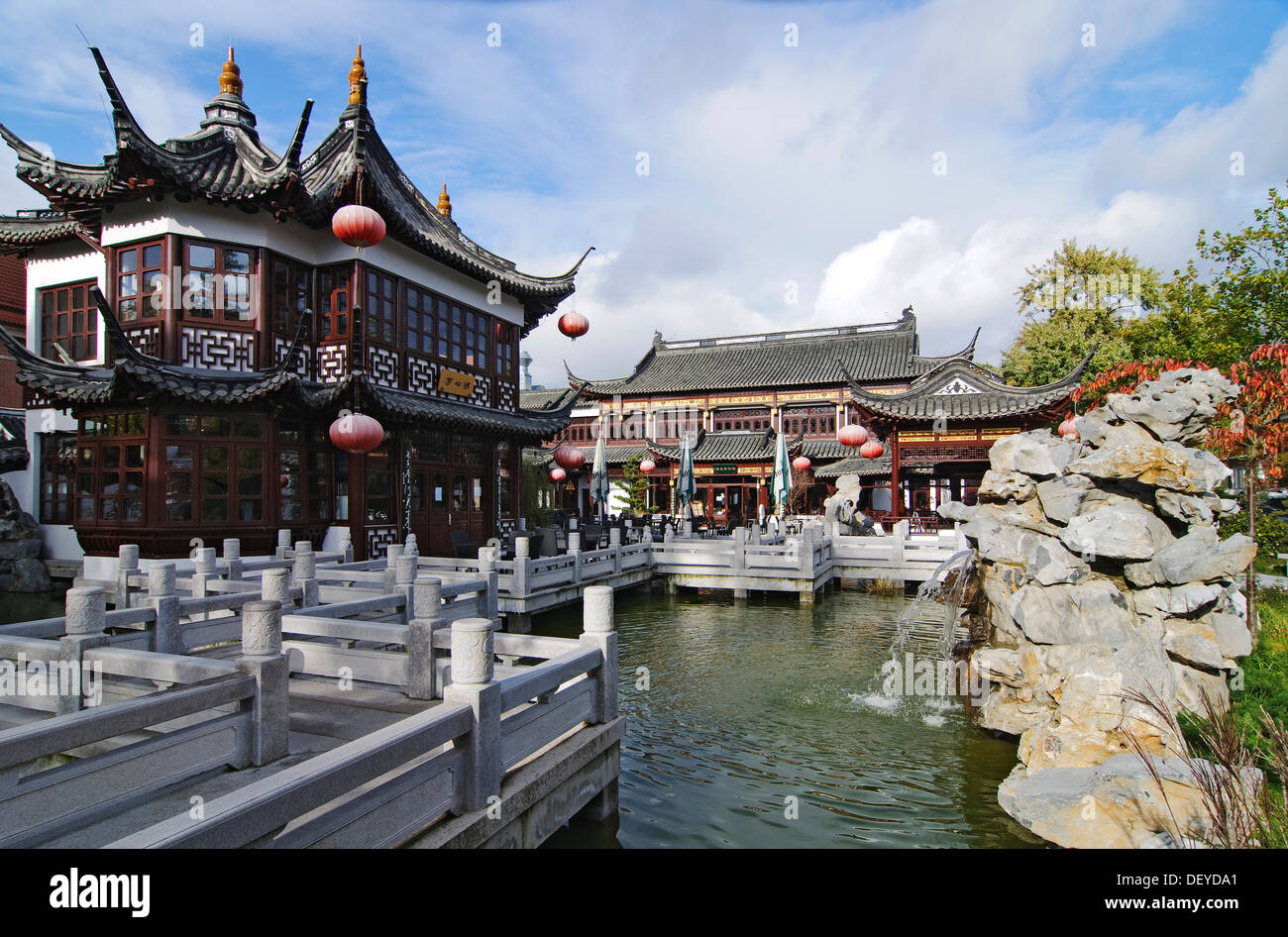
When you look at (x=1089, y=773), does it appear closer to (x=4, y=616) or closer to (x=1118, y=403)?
(x=1118, y=403)

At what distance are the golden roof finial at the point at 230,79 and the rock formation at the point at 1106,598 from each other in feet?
50.1

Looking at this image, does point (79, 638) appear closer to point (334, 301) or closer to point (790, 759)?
point (790, 759)

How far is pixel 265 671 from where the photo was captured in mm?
3668

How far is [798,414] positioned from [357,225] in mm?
22632

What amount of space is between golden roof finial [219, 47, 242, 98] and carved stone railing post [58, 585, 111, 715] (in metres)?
13.5

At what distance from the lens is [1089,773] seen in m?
4.79

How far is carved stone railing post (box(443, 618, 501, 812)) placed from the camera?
3.54 metres

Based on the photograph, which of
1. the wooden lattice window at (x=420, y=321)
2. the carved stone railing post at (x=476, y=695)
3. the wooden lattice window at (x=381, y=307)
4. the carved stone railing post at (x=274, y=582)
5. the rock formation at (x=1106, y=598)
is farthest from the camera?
the wooden lattice window at (x=420, y=321)

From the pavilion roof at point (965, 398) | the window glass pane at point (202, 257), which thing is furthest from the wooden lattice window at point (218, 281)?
the pavilion roof at point (965, 398)

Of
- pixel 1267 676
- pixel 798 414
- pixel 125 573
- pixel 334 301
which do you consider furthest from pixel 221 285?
pixel 798 414

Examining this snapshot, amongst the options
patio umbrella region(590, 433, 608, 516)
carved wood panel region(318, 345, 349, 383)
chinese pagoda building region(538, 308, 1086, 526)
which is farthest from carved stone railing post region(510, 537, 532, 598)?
chinese pagoda building region(538, 308, 1086, 526)

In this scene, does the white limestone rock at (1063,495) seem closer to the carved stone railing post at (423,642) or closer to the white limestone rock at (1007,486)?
the white limestone rock at (1007,486)

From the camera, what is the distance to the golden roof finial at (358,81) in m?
13.5

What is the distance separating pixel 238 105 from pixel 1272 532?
19.4 metres
